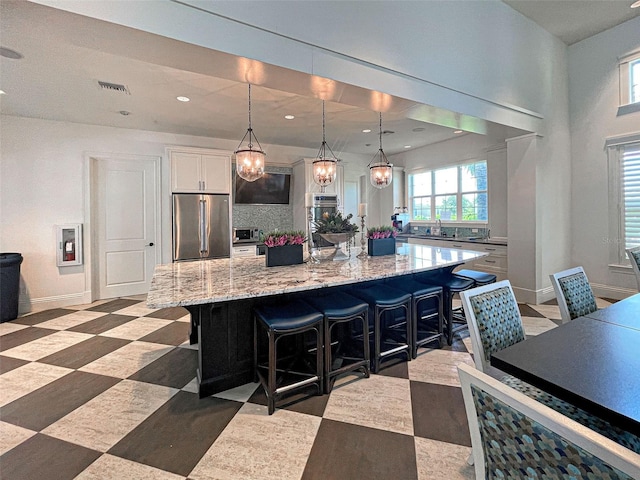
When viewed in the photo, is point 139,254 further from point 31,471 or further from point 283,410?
point 283,410

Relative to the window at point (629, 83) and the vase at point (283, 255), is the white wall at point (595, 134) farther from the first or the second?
the vase at point (283, 255)

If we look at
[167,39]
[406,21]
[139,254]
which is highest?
[406,21]

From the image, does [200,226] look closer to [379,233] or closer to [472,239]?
[379,233]

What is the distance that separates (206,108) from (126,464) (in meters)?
3.84

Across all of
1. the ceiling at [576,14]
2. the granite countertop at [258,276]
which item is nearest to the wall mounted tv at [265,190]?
the granite countertop at [258,276]

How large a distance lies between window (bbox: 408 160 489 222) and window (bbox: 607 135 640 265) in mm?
1670

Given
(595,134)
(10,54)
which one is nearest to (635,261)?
(595,134)

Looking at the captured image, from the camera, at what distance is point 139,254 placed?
503cm

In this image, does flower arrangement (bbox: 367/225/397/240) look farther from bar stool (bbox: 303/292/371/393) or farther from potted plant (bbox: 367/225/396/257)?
bar stool (bbox: 303/292/371/393)

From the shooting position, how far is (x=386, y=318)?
2.95 m

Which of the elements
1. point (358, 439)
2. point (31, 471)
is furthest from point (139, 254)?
point (358, 439)

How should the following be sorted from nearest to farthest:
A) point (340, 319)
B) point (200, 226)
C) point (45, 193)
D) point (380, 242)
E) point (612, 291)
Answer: point (340, 319), point (380, 242), point (612, 291), point (45, 193), point (200, 226)

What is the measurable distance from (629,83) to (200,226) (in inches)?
259

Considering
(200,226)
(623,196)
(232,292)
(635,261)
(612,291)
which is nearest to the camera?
(232,292)
